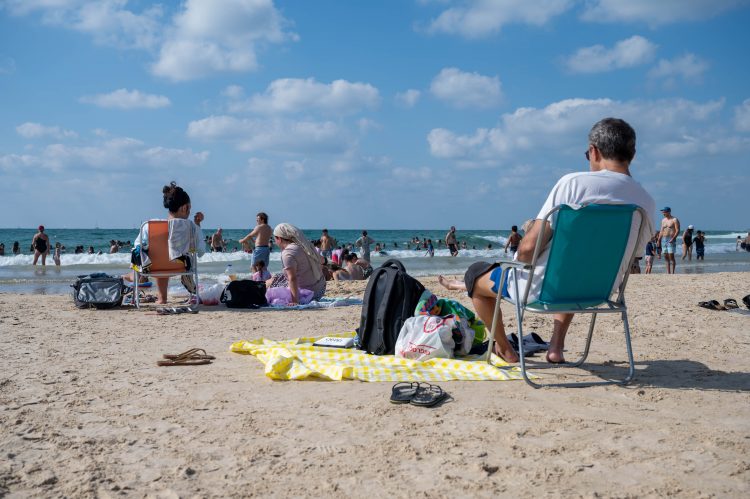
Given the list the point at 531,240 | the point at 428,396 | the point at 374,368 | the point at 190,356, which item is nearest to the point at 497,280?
the point at 531,240

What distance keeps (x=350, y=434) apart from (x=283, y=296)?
551 cm

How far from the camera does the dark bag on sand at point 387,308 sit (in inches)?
170

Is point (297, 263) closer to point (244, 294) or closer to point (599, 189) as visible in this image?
point (244, 294)

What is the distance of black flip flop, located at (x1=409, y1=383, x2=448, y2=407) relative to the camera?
2990 millimetres

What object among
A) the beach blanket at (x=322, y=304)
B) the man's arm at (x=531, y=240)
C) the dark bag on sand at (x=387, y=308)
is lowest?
the beach blanket at (x=322, y=304)

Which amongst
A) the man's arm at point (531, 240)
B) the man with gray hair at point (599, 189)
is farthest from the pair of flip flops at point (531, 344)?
the man's arm at point (531, 240)

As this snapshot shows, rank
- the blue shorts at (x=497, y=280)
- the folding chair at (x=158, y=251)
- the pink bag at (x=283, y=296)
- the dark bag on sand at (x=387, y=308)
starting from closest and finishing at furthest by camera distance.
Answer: the blue shorts at (x=497, y=280), the dark bag on sand at (x=387, y=308), the folding chair at (x=158, y=251), the pink bag at (x=283, y=296)

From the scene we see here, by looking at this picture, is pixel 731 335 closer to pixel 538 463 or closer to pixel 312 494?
pixel 538 463

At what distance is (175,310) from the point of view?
23.5 feet

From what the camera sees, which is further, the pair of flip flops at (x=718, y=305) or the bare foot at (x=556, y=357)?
the pair of flip flops at (x=718, y=305)

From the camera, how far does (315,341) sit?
15.8 ft

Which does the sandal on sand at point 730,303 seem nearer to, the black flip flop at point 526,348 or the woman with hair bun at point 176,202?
the black flip flop at point 526,348

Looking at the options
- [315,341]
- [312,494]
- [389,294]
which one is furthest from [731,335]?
[312,494]

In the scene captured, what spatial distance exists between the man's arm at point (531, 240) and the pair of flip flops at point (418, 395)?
2.97 ft
